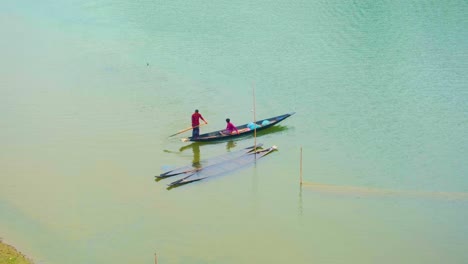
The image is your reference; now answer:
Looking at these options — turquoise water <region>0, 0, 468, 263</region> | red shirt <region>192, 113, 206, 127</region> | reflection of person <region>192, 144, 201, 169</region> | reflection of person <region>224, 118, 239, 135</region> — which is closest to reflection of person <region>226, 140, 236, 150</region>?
turquoise water <region>0, 0, 468, 263</region>

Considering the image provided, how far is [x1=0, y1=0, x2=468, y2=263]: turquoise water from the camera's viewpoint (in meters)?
11.0

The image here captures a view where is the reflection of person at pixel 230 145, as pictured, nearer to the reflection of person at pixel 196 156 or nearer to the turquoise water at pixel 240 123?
the turquoise water at pixel 240 123

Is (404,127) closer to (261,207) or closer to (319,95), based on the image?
(319,95)

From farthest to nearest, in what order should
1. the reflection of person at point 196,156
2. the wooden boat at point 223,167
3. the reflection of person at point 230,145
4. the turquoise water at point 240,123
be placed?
the reflection of person at point 230,145 → the reflection of person at point 196,156 → the wooden boat at point 223,167 → the turquoise water at point 240,123

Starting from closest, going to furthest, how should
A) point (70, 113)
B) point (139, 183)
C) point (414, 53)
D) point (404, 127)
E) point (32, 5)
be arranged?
point (139, 183)
point (404, 127)
point (70, 113)
point (414, 53)
point (32, 5)

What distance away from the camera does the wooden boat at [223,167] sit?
1270 cm

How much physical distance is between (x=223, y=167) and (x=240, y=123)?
2.39 meters

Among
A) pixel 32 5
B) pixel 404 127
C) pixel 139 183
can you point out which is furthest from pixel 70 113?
pixel 32 5

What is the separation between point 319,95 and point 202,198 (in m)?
6.25

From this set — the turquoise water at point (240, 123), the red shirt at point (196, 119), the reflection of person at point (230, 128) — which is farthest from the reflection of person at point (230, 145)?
the red shirt at point (196, 119)

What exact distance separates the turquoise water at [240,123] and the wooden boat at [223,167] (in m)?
0.23

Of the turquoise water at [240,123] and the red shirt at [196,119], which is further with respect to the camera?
the red shirt at [196,119]

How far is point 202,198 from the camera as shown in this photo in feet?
40.2

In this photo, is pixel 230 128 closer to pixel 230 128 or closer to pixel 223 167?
pixel 230 128
